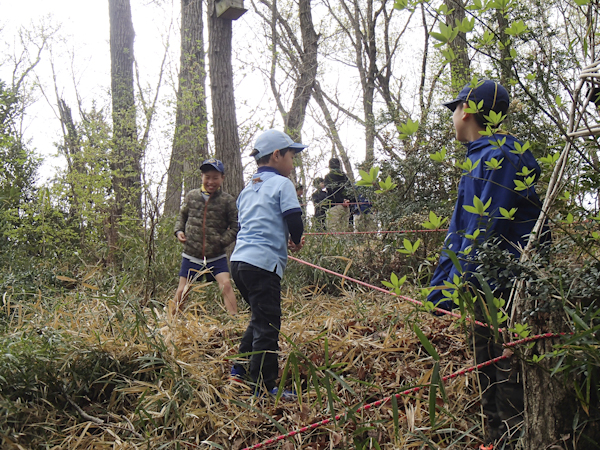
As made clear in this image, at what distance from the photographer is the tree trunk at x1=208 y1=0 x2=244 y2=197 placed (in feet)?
18.5

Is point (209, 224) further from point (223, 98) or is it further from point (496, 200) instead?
point (496, 200)

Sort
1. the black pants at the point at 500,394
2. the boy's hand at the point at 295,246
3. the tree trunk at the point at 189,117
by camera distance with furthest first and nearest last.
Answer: the tree trunk at the point at 189,117, the boy's hand at the point at 295,246, the black pants at the point at 500,394

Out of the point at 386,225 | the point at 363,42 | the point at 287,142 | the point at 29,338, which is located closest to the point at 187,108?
the point at 386,225

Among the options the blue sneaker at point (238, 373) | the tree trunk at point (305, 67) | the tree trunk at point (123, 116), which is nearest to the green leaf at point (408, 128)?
the blue sneaker at point (238, 373)

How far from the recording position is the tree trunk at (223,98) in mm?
5641

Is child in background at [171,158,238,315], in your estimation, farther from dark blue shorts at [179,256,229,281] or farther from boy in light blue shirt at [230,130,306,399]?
boy in light blue shirt at [230,130,306,399]

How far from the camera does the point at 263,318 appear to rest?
9.35 feet

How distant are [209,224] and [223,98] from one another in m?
1.88

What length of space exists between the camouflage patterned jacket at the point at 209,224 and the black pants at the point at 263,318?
1677mm

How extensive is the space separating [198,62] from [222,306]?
4.32 metres

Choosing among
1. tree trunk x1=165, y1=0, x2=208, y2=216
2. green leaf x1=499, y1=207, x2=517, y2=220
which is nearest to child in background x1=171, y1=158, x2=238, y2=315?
tree trunk x1=165, y1=0, x2=208, y2=216

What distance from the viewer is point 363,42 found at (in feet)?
50.0

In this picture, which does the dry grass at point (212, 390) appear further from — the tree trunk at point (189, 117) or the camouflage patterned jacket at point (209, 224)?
the tree trunk at point (189, 117)

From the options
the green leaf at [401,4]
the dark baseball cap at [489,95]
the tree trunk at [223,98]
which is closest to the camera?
the green leaf at [401,4]
